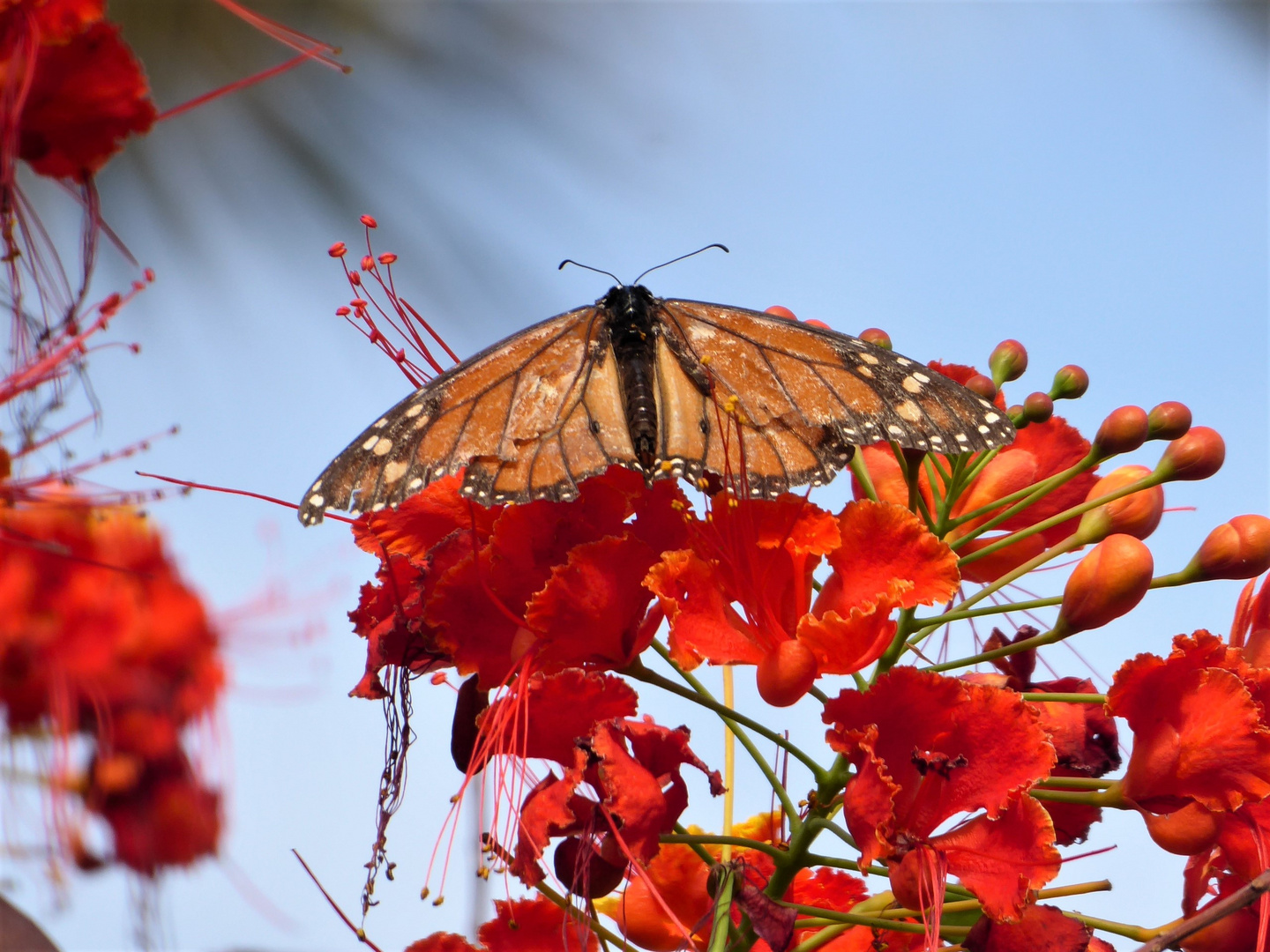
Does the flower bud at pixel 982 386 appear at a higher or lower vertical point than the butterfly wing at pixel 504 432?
higher

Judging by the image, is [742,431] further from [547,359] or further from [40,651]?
[40,651]

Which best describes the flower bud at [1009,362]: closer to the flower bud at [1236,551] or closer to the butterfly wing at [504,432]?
the flower bud at [1236,551]

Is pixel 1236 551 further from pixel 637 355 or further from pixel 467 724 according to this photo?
pixel 467 724

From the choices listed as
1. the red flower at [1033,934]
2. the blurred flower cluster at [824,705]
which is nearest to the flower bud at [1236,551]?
the blurred flower cluster at [824,705]

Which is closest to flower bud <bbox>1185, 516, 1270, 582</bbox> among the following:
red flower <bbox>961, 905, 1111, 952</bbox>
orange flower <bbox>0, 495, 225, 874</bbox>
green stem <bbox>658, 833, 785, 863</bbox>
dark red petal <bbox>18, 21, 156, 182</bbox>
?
red flower <bbox>961, 905, 1111, 952</bbox>

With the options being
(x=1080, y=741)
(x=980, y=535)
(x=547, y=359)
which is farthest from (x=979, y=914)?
(x=547, y=359)

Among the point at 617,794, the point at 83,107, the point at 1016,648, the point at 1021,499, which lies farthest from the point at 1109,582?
the point at 83,107
